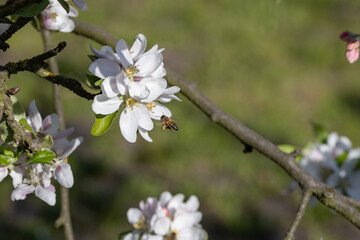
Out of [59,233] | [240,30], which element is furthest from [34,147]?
[240,30]

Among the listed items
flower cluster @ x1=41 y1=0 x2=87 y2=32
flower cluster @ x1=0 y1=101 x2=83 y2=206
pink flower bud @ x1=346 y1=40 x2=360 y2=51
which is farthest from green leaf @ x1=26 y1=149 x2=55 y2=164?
pink flower bud @ x1=346 y1=40 x2=360 y2=51

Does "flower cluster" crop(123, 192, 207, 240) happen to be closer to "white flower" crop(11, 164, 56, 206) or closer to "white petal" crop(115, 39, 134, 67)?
"white flower" crop(11, 164, 56, 206)

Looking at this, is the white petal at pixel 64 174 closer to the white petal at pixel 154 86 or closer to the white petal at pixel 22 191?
the white petal at pixel 22 191

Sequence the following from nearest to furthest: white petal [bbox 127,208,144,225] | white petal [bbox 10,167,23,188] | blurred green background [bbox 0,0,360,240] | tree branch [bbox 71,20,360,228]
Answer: white petal [bbox 10,167,23,188] → tree branch [bbox 71,20,360,228] → white petal [bbox 127,208,144,225] → blurred green background [bbox 0,0,360,240]

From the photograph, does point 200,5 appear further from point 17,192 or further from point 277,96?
point 17,192

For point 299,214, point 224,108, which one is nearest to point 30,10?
point 299,214

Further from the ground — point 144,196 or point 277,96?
point 277,96

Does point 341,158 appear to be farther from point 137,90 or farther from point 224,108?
point 224,108
